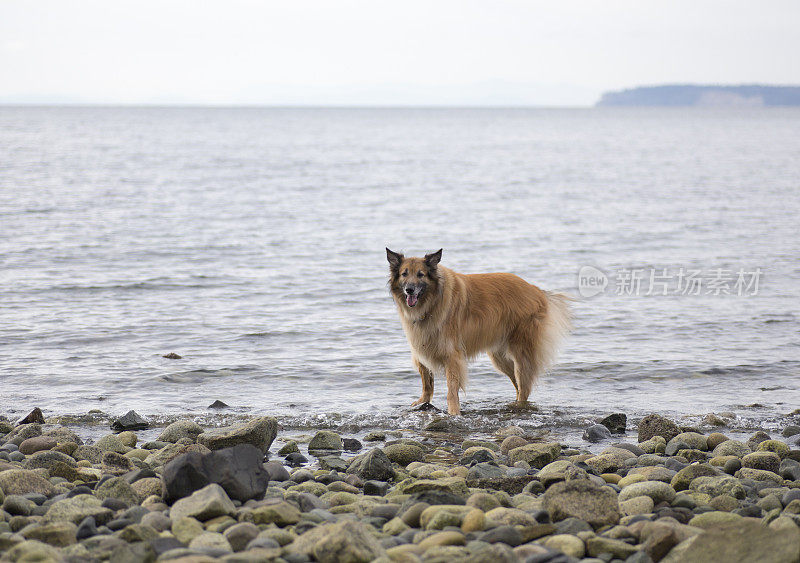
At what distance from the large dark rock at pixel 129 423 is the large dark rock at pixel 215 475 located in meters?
2.95

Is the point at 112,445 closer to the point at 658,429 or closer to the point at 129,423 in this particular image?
A: the point at 129,423

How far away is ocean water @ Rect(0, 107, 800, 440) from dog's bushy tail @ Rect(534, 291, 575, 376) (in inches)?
18.1

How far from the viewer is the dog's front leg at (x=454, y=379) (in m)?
9.09

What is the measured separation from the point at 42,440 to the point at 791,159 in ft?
198

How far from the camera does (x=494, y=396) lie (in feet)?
33.1

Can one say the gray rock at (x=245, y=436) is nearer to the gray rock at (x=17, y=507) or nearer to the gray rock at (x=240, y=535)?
the gray rock at (x=17, y=507)

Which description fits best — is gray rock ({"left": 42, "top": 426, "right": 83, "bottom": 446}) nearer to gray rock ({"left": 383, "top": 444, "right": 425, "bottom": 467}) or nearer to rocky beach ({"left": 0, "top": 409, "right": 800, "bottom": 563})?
rocky beach ({"left": 0, "top": 409, "right": 800, "bottom": 563})

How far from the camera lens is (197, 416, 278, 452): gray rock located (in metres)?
6.55

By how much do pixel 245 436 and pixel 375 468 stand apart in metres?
1.16

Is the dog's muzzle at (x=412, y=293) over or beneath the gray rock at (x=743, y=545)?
over

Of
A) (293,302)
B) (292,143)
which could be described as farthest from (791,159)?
(293,302)

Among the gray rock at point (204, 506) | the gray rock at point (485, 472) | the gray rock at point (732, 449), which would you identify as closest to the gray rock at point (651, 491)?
the gray rock at point (485, 472)

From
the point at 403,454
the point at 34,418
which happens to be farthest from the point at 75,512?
the point at 34,418

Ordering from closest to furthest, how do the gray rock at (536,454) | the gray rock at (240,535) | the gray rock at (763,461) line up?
the gray rock at (240,535), the gray rock at (763,461), the gray rock at (536,454)
